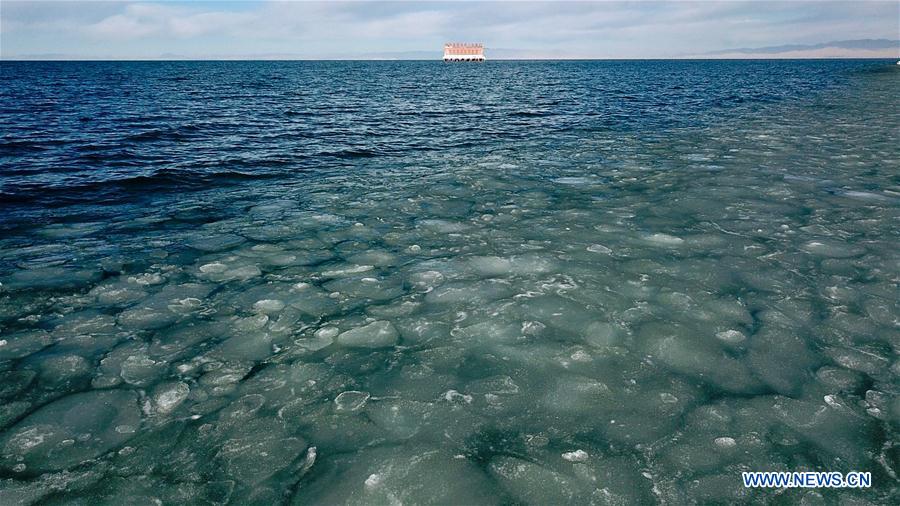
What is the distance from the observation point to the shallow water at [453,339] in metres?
3.11

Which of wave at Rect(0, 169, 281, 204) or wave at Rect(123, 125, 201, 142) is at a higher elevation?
wave at Rect(123, 125, 201, 142)

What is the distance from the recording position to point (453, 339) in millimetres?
4551

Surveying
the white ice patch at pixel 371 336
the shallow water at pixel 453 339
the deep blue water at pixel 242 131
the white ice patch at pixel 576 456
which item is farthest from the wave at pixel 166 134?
the white ice patch at pixel 576 456


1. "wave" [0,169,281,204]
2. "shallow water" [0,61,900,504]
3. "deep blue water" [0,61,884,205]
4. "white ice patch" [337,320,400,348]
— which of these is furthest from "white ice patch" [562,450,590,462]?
"deep blue water" [0,61,884,205]

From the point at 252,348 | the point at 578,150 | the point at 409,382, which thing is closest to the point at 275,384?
the point at 252,348

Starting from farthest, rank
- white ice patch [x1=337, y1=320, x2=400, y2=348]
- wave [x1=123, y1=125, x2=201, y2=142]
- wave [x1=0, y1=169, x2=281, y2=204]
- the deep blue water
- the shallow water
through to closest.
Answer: wave [x1=123, y1=125, x2=201, y2=142], the deep blue water, wave [x1=0, y1=169, x2=281, y2=204], white ice patch [x1=337, y1=320, x2=400, y2=348], the shallow water

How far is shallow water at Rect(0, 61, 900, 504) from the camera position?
3.11 meters

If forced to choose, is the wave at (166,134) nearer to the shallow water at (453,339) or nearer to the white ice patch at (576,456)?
the shallow water at (453,339)

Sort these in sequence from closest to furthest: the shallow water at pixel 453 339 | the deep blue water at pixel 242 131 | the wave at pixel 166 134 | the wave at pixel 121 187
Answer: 1. the shallow water at pixel 453 339
2. the wave at pixel 121 187
3. the deep blue water at pixel 242 131
4. the wave at pixel 166 134

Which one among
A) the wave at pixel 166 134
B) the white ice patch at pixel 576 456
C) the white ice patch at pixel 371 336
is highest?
the wave at pixel 166 134

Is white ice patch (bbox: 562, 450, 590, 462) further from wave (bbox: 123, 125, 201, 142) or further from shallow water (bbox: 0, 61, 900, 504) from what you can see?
wave (bbox: 123, 125, 201, 142)

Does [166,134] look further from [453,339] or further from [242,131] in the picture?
[453,339]

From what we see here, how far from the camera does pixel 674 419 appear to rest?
11.4 ft

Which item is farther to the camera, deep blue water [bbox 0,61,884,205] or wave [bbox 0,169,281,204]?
deep blue water [bbox 0,61,884,205]
